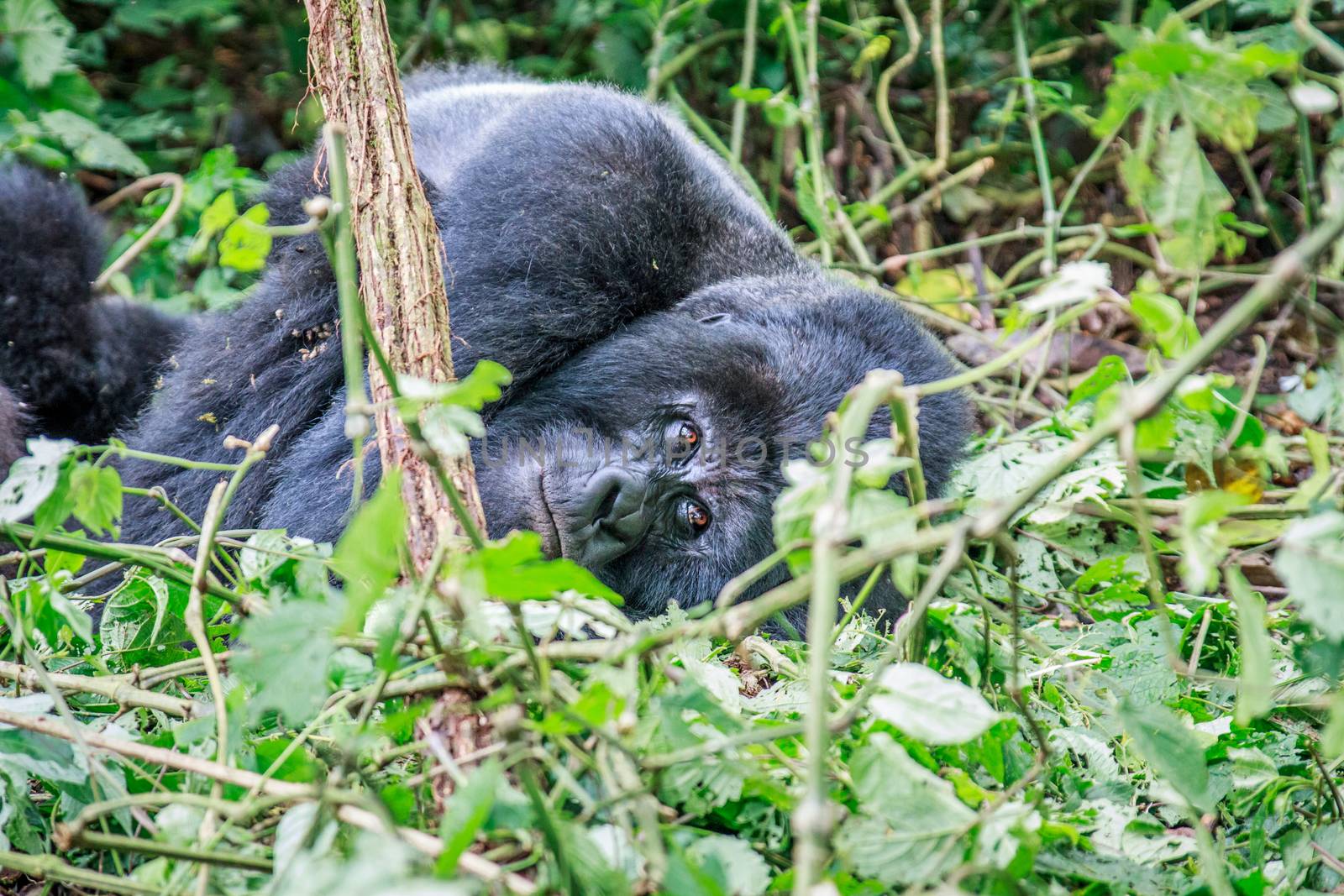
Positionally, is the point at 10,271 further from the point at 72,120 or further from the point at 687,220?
the point at 687,220

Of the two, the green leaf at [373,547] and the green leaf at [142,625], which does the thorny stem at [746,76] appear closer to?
the green leaf at [142,625]

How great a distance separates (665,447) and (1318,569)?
157cm

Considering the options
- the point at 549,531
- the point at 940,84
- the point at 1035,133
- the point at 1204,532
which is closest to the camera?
the point at 1204,532

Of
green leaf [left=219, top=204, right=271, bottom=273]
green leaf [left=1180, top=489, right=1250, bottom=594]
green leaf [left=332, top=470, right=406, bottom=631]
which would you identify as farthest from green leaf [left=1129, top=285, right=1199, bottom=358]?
green leaf [left=219, top=204, right=271, bottom=273]

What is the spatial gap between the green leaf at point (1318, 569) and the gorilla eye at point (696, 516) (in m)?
1.52

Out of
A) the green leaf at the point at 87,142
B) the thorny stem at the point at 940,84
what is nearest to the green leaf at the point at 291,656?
the green leaf at the point at 87,142

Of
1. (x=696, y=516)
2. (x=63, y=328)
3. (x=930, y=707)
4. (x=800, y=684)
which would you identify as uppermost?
(x=930, y=707)

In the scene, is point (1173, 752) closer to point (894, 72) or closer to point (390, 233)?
point (390, 233)

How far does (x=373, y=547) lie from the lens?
0.94m

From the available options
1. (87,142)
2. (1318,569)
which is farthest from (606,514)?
(87,142)

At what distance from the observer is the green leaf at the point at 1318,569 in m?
0.96

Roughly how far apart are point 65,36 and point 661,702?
344 cm

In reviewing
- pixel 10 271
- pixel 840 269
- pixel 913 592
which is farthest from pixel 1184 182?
pixel 10 271

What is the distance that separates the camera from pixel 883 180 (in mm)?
4262
